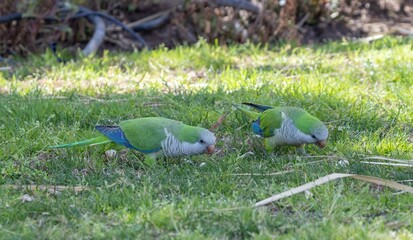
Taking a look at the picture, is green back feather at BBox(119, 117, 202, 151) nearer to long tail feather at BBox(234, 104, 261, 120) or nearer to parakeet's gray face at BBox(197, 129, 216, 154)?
Result: parakeet's gray face at BBox(197, 129, 216, 154)

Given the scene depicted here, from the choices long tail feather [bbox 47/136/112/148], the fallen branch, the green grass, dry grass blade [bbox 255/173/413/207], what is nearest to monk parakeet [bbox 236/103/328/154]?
the green grass

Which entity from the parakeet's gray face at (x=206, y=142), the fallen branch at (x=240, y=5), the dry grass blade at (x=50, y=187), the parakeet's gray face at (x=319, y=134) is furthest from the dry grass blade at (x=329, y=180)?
the fallen branch at (x=240, y=5)

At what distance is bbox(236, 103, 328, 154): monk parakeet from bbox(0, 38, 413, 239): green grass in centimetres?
11

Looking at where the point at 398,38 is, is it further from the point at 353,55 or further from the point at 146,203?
the point at 146,203

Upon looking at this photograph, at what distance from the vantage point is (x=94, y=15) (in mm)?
7707

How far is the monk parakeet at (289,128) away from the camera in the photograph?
4.21 m

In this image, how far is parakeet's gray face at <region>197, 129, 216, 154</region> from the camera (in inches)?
160

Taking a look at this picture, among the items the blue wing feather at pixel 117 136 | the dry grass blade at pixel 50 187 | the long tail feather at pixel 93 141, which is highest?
the blue wing feather at pixel 117 136

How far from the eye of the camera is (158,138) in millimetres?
4195

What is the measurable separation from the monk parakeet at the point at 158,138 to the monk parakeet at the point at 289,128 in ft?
1.53

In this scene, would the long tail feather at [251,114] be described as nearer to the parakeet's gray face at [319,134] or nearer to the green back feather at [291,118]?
the green back feather at [291,118]

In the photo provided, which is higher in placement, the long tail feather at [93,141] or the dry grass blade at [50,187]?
the long tail feather at [93,141]

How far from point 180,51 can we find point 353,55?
1606mm

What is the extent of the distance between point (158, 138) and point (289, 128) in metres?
0.76
